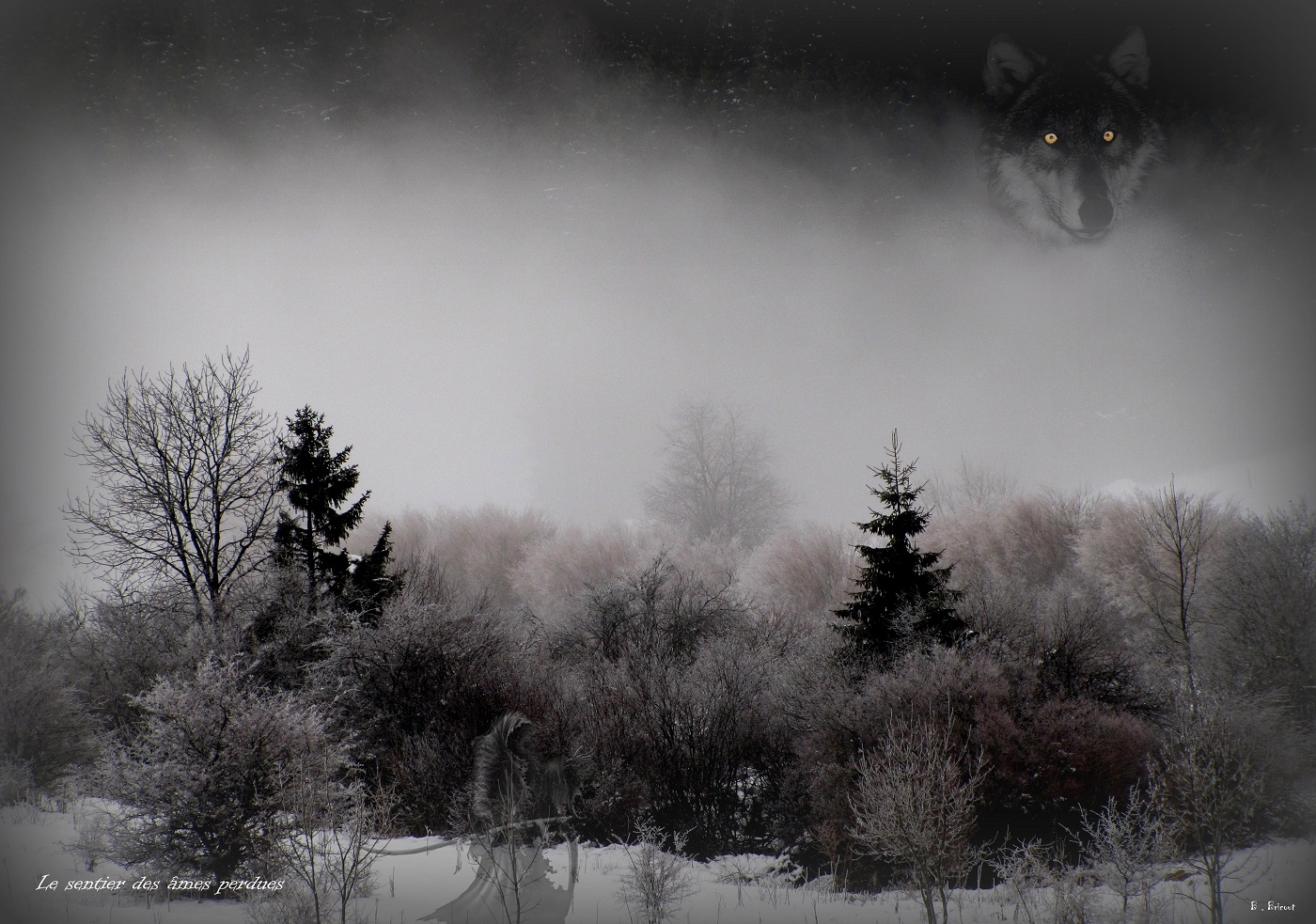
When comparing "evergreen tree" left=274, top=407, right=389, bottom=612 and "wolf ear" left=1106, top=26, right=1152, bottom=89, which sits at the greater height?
"wolf ear" left=1106, top=26, right=1152, bottom=89

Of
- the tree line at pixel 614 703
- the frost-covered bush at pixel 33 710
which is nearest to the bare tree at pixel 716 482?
the tree line at pixel 614 703

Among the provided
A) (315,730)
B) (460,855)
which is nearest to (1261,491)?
(460,855)

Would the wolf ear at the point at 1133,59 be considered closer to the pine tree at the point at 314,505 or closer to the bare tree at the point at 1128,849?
the bare tree at the point at 1128,849

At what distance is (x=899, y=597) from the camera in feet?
32.6

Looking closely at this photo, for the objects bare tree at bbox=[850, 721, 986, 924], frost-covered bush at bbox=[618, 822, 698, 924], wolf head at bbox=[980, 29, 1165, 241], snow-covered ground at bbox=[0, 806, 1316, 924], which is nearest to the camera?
snow-covered ground at bbox=[0, 806, 1316, 924]

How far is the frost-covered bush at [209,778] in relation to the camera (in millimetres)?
6711

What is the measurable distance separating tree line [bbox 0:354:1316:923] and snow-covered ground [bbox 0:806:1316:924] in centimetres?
31

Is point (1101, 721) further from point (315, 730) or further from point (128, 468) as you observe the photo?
point (128, 468)

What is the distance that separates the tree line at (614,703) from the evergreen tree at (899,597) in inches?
1.6

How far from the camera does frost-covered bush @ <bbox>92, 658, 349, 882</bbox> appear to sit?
264 inches

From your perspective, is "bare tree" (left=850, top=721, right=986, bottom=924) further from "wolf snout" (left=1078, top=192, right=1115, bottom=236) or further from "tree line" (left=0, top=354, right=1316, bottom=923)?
"wolf snout" (left=1078, top=192, right=1115, bottom=236)

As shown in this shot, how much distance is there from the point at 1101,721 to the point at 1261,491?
4228 millimetres

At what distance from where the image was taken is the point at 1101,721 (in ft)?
29.4

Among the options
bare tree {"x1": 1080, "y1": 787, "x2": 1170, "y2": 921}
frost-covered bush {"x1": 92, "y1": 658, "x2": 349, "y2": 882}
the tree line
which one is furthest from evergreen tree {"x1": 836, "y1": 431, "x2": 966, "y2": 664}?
frost-covered bush {"x1": 92, "y1": 658, "x2": 349, "y2": 882}
